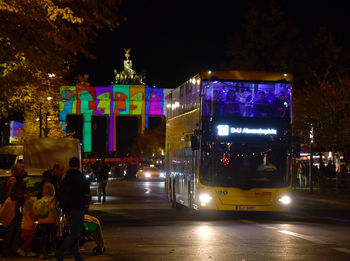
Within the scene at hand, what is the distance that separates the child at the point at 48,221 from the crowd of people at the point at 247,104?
9.20 m

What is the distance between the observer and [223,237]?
16.2m

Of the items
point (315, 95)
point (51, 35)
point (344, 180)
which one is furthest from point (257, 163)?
point (315, 95)

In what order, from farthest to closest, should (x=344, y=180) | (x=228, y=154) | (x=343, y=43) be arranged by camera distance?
1. (x=343, y=43)
2. (x=344, y=180)
3. (x=228, y=154)

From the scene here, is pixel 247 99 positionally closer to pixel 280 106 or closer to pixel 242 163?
pixel 280 106

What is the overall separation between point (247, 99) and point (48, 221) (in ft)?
33.7

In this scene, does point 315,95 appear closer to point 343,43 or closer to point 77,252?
point 343,43

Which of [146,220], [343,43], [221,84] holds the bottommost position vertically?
[146,220]

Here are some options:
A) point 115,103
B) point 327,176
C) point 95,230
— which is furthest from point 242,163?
point 115,103

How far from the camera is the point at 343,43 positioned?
2547 inches

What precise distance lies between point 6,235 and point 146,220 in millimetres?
8311

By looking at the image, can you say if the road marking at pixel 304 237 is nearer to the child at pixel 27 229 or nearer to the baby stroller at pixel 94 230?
the baby stroller at pixel 94 230

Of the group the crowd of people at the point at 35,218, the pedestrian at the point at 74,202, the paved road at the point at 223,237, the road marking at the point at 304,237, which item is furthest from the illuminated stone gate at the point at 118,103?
the pedestrian at the point at 74,202

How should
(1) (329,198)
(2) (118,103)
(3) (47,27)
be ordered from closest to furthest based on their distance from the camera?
(3) (47,27)
(1) (329,198)
(2) (118,103)

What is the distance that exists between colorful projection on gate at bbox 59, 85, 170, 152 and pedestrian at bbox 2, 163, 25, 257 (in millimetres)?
90873
